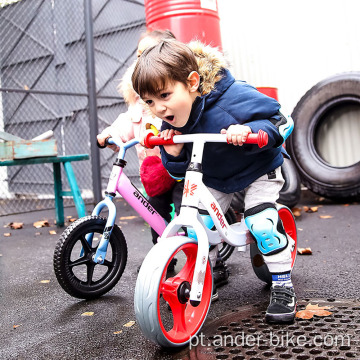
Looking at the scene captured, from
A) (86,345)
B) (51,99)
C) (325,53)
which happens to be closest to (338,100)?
(325,53)

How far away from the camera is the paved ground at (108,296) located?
1978 millimetres

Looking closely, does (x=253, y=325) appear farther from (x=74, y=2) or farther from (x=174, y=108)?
(x=74, y=2)

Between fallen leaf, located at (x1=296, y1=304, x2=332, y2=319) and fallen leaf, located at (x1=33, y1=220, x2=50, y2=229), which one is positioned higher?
fallen leaf, located at (x1=296, y1=304, x2=332, y2=319)

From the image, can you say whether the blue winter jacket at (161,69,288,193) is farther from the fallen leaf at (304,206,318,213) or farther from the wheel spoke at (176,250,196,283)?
the fallen leaf at (304,206,318,213)

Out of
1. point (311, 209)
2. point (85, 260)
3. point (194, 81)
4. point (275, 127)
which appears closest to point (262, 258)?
point (275, 127)

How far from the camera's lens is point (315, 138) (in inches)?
229

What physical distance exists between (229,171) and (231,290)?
0.77 metres

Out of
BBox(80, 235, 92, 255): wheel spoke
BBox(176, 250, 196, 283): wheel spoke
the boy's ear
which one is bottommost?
BBox(80, 235, 92, 255): wheel spoke

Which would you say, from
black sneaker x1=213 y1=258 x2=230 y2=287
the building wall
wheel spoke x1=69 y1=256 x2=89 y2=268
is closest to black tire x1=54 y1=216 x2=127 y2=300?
wheel spoke x1=69 y1=256 x2=89 y2=268

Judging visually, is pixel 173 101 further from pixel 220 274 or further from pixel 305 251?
pixel 305 251

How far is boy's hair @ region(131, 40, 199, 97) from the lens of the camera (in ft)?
5.95

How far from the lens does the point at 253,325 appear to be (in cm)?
205

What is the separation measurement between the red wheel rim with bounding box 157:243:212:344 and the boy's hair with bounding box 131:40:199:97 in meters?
0.63

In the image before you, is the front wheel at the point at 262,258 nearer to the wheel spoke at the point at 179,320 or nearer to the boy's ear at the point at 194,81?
the wheel spoke at the point at 179,320
